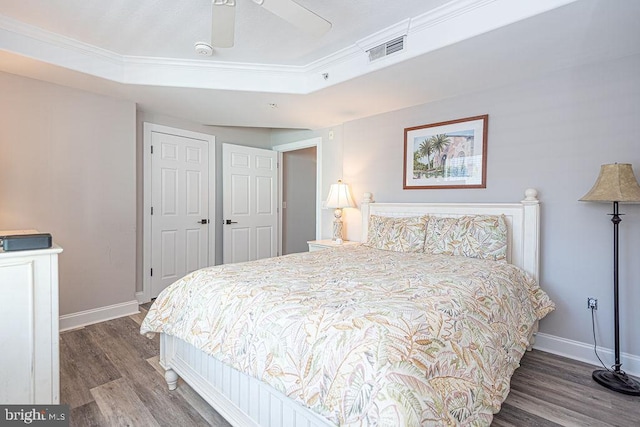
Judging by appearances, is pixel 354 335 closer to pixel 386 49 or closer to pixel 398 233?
pixel 398 233

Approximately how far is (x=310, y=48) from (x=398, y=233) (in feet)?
5.95

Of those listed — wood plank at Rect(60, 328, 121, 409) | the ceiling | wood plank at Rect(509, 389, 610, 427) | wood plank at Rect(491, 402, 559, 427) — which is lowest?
wood plank at Rect(491, 402, 559, 427)

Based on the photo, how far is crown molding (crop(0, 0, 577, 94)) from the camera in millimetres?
1922

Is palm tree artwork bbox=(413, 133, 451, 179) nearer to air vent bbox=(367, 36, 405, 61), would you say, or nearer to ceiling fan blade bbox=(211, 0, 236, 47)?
air vent bbox=(367, 36, 405, 61)

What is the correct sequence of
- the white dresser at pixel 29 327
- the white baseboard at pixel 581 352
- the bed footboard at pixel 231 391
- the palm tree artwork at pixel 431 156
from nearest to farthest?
the bed footboard at pixel 231 391 → the white dresser at pixel 29 327 → the white baseboard at pixel 581 352 → the palm tree artwork at pixel 431 156

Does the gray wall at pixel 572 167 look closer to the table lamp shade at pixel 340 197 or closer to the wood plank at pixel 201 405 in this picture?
the table lamp shade at pixel 340 197

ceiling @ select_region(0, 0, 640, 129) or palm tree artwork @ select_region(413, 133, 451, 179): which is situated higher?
ceiling @ select_region(0, 0, 640, 129)

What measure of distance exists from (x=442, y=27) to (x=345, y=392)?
2.26m

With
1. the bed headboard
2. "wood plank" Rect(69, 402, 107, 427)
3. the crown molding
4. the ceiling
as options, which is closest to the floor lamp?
the bed headboard

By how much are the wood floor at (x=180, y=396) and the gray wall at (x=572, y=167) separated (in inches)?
19.1

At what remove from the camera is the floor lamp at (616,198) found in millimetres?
1919

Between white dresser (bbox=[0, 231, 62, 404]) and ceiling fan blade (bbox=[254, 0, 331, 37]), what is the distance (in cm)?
165

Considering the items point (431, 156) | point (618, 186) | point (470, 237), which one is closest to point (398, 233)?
point (470, 237)

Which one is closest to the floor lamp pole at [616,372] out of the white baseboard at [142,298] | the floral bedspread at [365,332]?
the floral bedspread at [365,332]
